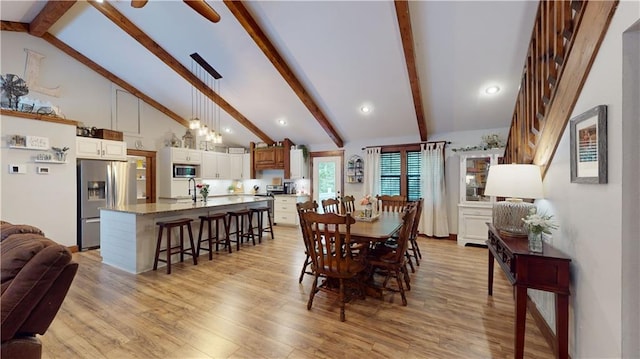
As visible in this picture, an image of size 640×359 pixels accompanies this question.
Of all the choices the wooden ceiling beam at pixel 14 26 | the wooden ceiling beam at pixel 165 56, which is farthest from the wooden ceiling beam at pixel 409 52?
the wooden ceiling beam at pixel 14 26

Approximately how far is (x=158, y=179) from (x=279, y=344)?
581cm

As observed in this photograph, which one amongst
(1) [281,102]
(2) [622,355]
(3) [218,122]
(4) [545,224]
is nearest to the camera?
(2) [622,355]

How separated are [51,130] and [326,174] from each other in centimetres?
538

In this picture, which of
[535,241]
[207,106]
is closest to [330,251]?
[535,241]

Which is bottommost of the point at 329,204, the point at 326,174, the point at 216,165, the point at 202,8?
the point at 329,204

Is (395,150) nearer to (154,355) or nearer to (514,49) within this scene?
(514,49)

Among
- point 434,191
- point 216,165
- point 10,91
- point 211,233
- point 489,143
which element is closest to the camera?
point 10,91

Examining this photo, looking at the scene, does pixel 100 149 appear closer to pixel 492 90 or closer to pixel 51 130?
pixel 51 130

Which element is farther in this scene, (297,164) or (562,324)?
(297,164)

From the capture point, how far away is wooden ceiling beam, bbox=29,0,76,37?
3.77 m

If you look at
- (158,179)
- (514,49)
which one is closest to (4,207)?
(158,179)

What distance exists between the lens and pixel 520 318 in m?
1.81

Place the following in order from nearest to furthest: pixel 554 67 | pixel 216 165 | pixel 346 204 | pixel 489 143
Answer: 1. pixel 554 67
2. pixel 346 204
3. pixel 489 143
4. pixel 216 165

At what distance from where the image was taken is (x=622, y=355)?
1321 mm
